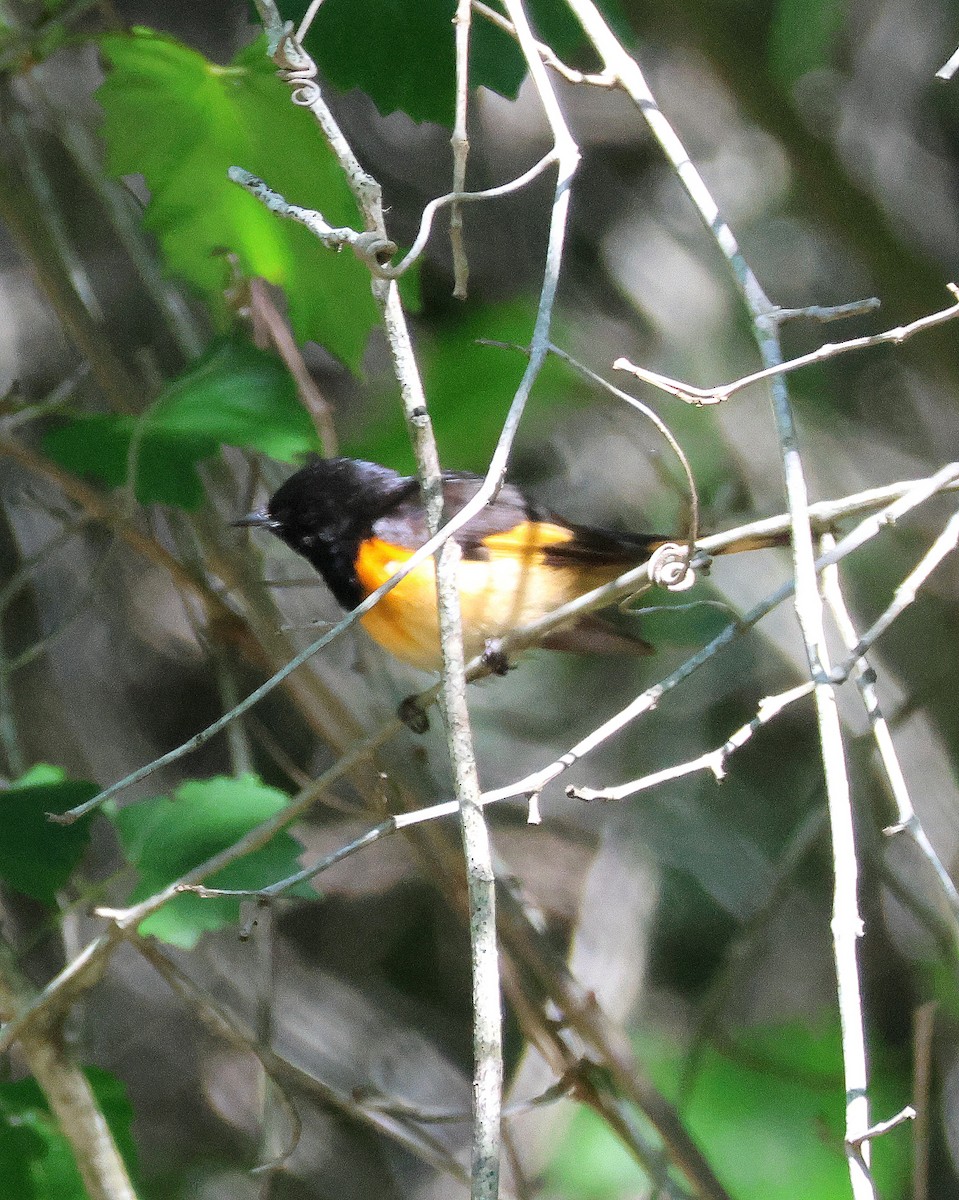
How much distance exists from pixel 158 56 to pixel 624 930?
309cm

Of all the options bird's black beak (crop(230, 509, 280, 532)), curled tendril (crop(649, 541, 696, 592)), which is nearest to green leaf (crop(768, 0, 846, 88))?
bird's black beak (crop(230, 509, 280, 532))

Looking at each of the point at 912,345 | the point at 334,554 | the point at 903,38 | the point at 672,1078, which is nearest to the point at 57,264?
the point at 334,554

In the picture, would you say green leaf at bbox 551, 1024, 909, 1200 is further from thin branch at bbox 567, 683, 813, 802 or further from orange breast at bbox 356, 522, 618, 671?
thin branch at bbox 567, 683, 813, 802

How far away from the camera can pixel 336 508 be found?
362 cm

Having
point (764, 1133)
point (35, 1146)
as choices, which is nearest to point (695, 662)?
point (35, 1146)

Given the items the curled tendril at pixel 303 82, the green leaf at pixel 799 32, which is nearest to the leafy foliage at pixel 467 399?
the green leaf at pixel 799 32

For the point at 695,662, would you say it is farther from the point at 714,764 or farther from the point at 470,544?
the point at 470,544

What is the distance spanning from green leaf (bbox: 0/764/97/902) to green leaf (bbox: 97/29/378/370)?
114 centimetres

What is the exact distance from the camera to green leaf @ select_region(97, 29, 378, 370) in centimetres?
288

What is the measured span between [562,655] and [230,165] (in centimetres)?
283

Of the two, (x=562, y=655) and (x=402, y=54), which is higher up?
(x=402, y=54)

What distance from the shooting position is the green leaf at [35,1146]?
262cm

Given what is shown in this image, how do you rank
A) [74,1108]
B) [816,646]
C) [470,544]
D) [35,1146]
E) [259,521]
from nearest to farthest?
[816,646] → [74,1108] → [35,1146] → [259,521] → [470,544]

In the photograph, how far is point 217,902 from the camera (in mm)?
2574
